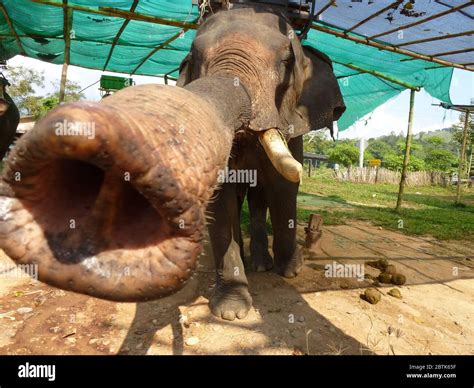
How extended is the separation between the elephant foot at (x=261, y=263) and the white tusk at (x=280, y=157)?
7.03 feet

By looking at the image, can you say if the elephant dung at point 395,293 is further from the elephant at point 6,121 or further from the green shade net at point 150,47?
the elephant at point 6,121

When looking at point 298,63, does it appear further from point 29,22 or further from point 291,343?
point 29,22

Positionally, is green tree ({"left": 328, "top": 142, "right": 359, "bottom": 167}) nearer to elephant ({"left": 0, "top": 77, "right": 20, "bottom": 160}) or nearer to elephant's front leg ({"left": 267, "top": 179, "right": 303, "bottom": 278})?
elephant ({"left": 0, "top": 77, "right": 20, "bottom": 160})

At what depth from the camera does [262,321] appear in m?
2.97

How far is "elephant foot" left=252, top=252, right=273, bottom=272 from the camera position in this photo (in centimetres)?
412

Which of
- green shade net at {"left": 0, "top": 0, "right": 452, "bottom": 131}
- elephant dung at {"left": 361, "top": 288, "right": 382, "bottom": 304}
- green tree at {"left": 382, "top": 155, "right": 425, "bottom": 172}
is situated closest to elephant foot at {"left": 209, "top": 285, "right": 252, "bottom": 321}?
elephant dung at {"left": 361, "top": 288, "right": 382, "bottom": 304}

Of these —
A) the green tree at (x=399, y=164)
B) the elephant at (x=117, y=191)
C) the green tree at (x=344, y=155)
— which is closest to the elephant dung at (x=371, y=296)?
the elephant at (x=117, y=191)

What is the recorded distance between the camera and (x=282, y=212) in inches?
146

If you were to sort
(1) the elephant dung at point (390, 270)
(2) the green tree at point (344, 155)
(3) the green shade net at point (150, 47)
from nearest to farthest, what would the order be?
(1) the elephant dung at point (390, 270) → (3) the green shade net at point (150, 47) → (2) the green tree at point (344, 155)

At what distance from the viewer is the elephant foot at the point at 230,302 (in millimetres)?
3018

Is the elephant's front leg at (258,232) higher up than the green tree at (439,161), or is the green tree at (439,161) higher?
the green tree at (439,161)

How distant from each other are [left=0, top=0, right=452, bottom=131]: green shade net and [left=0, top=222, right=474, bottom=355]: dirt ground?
4.27m

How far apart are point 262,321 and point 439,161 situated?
34.2m

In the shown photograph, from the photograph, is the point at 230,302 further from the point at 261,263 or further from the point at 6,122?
the point at 6,122
